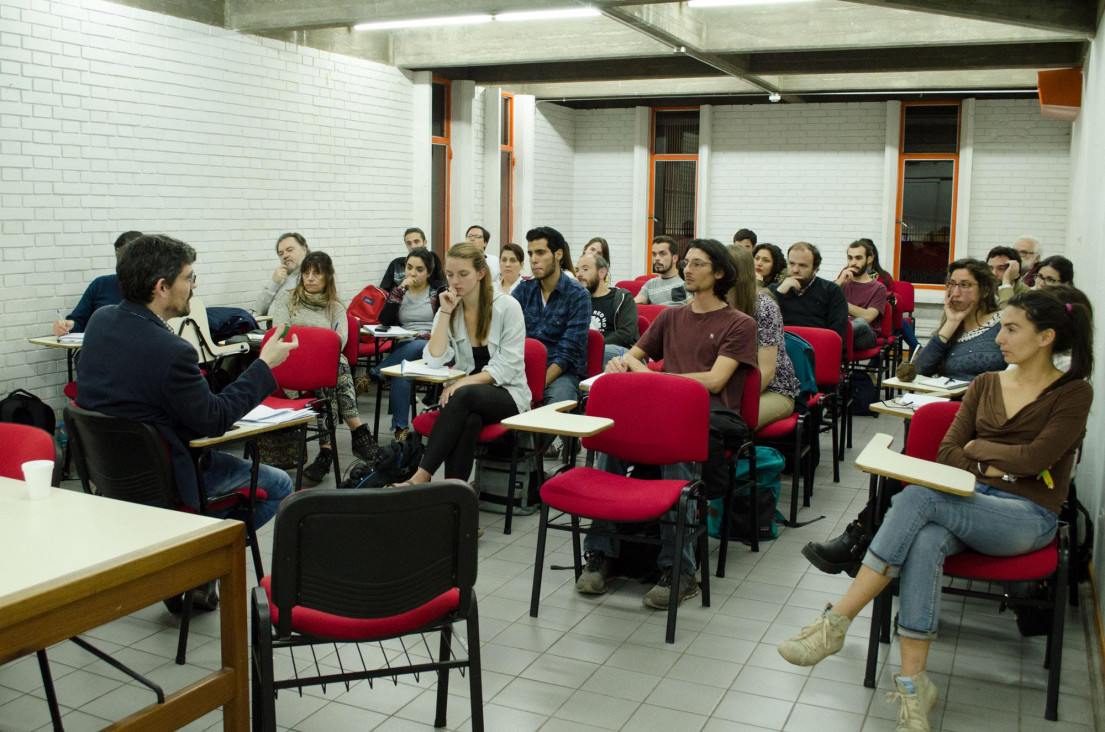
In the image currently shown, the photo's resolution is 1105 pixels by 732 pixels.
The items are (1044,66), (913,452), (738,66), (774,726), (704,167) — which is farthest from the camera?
(704,167)

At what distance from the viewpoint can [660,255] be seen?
303 inches

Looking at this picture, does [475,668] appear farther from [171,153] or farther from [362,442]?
[171,153]

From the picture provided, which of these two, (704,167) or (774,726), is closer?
(774,726)

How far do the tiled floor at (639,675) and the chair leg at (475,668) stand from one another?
11.8 inches

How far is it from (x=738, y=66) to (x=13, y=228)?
20.4 ft

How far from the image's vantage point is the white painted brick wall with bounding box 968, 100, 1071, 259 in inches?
425

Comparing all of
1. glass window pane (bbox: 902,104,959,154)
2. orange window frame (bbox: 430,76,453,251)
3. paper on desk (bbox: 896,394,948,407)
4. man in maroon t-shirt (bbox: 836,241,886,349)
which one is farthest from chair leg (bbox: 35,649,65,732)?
glass window pane (bbox: 902,104,959,154)

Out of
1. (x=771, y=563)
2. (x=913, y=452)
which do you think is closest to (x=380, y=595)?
(x=913, y=452)

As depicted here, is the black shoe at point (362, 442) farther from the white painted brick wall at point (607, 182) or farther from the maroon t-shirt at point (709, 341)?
the white painted brick wall at point (607, 182)

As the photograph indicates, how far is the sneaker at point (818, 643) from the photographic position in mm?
3006

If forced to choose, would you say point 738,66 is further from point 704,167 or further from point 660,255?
point 704,167

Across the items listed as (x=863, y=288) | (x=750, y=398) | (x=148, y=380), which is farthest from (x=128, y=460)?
(x=863, y=288)

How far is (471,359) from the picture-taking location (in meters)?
4.84

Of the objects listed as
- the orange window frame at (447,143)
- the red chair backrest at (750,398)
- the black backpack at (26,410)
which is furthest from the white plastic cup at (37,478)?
the orange window frame at (447,143)
